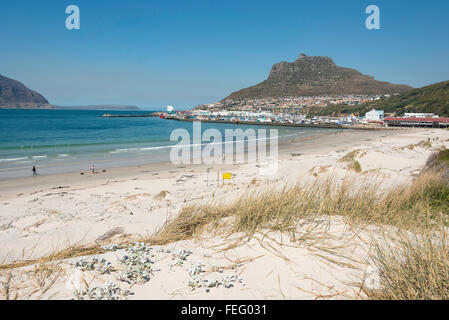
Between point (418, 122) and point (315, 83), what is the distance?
91.7m

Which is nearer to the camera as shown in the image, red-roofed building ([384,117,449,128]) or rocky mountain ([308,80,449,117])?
red-roofed building ([384,117,449,128])

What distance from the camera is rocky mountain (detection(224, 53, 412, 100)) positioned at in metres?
131

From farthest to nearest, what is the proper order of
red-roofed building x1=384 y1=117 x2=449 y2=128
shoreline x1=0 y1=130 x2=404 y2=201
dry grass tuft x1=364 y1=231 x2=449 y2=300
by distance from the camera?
red-roofed building x1=384 y1=117 x2=449 y2=128 < shoreline x1=0 y1=130 x2=404 y2=201 < dry grass tuft x1=364 y1=231 x2=449 y2=300

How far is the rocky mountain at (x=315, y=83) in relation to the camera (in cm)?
13088

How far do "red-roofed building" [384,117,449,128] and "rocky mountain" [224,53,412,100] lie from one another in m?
68.0

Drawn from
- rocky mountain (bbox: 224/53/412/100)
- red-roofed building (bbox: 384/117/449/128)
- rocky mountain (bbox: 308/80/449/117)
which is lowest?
red-roofed building (bbox: 384/117/449/128)

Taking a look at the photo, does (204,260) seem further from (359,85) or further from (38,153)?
(359,85)

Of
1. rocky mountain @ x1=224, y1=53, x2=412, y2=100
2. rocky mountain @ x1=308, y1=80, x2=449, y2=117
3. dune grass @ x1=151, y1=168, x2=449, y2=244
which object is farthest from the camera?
rocky mountain @ x1=224, y1=53, x2=412, y2=100

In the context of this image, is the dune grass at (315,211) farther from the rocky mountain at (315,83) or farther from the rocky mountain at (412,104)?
the rocky mountain at (315,83)

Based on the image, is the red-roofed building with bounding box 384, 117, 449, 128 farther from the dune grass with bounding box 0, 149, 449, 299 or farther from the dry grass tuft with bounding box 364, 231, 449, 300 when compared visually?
the dry grass tuft with bounding box 364, 231, 449, 300

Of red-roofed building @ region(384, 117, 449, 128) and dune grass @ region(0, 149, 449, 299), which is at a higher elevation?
red-roofed building @ region(384, 117, 449, 128)

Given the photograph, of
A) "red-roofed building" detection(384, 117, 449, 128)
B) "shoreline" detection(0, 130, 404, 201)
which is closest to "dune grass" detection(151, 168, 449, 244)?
"shoreline" detection(0, 130, 404, 201)

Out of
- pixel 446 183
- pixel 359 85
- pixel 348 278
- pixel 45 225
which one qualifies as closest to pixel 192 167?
pixel 45 225

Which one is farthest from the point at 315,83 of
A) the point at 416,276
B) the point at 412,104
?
the point at 416,276
